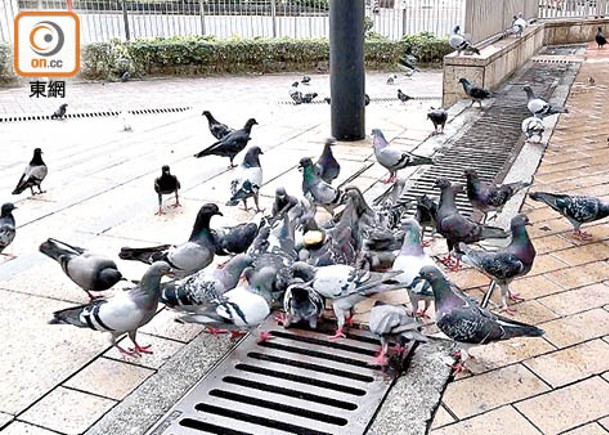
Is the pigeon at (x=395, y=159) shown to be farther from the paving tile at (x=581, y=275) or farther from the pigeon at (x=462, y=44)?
the pigeon at (x=462, y=44)

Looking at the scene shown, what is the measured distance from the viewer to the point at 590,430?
8.30ft

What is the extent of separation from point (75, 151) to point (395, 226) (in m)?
5.17

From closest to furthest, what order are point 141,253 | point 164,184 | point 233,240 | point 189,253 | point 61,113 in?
point 189,253, point 141,253, point 233,240, point 164,184, point 61,113

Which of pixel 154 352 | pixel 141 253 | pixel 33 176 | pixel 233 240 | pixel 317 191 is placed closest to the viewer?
pixel 154 352

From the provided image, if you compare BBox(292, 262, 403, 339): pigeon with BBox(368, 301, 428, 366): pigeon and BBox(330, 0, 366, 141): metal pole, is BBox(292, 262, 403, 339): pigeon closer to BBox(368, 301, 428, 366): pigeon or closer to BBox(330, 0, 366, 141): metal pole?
BBox(368, 301, 428, 366): pigeon

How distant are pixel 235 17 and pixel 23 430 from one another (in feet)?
72.3

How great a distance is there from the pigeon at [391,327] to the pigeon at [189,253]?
45.8 inches

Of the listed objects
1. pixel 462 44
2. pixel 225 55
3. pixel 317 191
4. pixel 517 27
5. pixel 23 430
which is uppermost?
pixel 517 27

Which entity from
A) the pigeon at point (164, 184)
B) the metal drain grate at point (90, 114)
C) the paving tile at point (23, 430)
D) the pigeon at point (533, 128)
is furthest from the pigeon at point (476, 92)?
the paving tile at point (23, 430)

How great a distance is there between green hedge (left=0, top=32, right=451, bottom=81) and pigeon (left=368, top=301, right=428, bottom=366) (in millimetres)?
16551

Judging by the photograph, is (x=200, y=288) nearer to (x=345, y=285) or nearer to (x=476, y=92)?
(x=345, y=285)

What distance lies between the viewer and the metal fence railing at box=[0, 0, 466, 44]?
20391 mm

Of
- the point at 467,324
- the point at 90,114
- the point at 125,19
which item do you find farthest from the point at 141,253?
the point at 125,19

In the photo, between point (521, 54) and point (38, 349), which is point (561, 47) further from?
point (38, 349)
